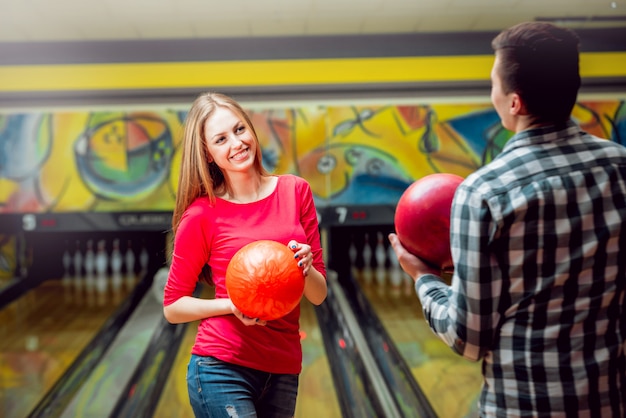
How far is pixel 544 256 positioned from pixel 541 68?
298mm

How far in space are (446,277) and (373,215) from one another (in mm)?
902

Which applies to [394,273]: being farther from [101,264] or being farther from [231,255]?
[231,255]

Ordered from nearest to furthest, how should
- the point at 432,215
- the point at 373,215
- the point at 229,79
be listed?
the point at 432,215 → the point at 373,215 → the point at 229,79

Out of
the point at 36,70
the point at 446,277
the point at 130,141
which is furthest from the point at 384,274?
the point at 36,70

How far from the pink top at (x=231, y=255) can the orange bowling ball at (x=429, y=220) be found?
0.23 m

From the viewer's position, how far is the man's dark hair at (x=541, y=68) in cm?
100

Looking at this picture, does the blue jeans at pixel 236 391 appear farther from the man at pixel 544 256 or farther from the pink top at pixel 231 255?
the man at pixel 544 256

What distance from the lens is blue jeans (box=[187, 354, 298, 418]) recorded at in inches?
49.8

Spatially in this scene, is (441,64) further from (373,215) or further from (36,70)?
(36,70)

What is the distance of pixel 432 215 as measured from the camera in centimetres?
128

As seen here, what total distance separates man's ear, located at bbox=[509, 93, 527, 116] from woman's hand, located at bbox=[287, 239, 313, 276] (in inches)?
19.1

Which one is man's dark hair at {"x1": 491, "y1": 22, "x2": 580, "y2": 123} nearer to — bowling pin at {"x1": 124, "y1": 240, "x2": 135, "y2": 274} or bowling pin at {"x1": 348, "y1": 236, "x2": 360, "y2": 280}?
bowling pin at {"x1": 348, "y1": 236, "x2": 360, "y2": 280}

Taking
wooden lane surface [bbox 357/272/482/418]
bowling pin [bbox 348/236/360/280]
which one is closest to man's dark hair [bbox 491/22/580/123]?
wooden lane surface [bbox 357/272/482/418]

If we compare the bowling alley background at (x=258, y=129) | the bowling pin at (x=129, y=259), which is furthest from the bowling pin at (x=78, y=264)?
the bowling pin at (x=129, y=259)
